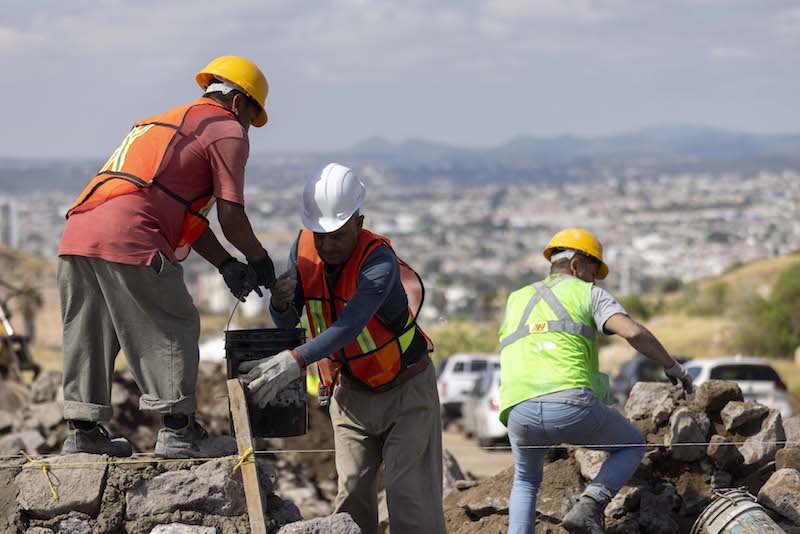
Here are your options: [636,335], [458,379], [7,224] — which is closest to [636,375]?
[458,379]

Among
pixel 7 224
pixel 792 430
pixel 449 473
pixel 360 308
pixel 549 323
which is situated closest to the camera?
pixel 360 308

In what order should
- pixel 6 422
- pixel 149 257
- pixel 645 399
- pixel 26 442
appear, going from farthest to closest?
pixel 6 422
pixel 26 442
pixel 645 399
pixel 149 257

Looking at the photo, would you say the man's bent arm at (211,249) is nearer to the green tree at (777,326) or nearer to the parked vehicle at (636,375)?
the parked vehicle at (636,375)

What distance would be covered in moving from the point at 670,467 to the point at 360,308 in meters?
2.92

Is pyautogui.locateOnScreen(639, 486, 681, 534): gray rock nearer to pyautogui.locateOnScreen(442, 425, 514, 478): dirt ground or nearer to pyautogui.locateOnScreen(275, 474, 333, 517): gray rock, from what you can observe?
pyautogui.locateOnScreen(275, 474, 333, 517): gray rock

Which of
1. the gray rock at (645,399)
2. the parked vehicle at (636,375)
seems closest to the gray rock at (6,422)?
the gray rock at (645,399)

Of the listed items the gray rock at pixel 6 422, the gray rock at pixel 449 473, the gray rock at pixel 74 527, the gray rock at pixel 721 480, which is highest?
the gray rock at pixel 74 527

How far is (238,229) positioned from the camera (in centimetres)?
546

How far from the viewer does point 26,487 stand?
546 centimetres

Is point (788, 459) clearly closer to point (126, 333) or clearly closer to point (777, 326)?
point (126, 333)

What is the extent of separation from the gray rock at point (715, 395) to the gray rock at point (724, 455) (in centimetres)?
32

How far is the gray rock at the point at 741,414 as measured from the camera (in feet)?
25.0

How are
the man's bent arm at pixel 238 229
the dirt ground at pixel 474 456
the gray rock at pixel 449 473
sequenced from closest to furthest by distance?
the man's bent arm at pixel 238 229, the gray rock at pixel 449 473, the dirt ground at pixel 474 456

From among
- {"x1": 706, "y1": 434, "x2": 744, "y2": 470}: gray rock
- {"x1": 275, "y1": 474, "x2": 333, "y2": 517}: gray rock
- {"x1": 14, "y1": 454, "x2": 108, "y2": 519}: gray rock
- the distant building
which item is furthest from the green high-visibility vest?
the distant building
